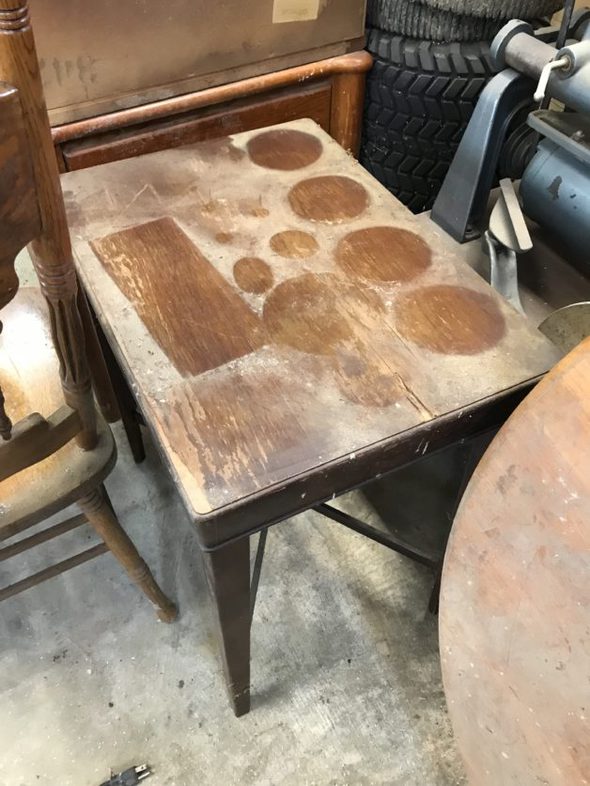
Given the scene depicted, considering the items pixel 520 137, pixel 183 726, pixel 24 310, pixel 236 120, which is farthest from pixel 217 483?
pixel 236 120

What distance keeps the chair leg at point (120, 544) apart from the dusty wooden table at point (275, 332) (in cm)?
23

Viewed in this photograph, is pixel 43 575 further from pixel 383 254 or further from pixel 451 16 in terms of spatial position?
pixel 451 16

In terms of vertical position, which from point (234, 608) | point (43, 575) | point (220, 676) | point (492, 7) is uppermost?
point (492, 7)

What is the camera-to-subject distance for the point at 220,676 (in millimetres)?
1259

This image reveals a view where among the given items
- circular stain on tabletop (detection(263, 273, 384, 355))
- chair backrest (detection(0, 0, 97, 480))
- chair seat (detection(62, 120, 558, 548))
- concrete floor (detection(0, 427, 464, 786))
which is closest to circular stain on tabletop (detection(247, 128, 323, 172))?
chair seat (detection(62, 120, 558, 548))

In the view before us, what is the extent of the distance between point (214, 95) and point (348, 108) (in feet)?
1.00

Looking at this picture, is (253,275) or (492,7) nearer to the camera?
(253,275)

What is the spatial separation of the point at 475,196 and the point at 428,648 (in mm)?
810

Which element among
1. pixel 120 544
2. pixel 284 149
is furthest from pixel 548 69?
pixel 120 544

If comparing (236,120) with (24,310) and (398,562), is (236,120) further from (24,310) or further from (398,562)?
(398,562)

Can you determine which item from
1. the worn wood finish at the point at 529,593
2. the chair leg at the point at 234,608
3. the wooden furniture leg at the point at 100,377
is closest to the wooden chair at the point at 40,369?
the wooden furniture leg at the point at 100,377

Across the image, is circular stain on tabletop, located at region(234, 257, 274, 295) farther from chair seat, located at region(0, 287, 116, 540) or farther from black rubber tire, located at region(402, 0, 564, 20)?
black rubber tire, located at region(402, 0, 564, 20)

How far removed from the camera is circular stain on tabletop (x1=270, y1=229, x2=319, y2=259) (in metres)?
0.99

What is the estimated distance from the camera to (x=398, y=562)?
141 cm
